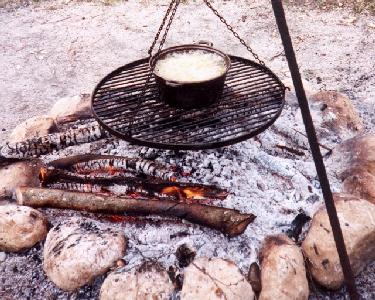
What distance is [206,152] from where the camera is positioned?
3.04m

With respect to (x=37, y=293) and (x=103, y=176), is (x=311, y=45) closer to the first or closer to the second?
(x=103, y=176)

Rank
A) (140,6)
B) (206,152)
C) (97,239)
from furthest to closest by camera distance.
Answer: (140,6)
(206,152)
(97,239)

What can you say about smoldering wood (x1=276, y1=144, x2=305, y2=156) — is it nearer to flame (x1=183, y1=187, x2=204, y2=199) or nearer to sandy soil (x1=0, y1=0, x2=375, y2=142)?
flame (x1=183, y1=187, x2=204, y2=199)

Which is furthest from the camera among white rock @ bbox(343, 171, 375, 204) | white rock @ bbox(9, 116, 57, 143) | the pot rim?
white rock @ bbox(9, 116, 57, 143)

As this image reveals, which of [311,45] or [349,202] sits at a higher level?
[349,202]

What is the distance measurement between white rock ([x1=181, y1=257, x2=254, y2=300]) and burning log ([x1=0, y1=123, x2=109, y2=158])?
1316mm

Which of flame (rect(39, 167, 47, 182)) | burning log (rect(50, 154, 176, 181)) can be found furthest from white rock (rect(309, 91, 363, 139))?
flame (rect(39, 167, 47, 182))

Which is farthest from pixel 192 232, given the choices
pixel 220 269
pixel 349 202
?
pixel 349 202

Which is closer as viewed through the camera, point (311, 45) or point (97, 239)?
point (97, 239)

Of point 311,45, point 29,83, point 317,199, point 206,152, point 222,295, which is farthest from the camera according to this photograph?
point 311,45

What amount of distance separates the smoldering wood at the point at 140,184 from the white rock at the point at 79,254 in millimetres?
369

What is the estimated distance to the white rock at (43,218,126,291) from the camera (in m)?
2.41

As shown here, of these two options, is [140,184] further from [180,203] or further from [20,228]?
[20,228]

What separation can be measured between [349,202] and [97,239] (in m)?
1.52
